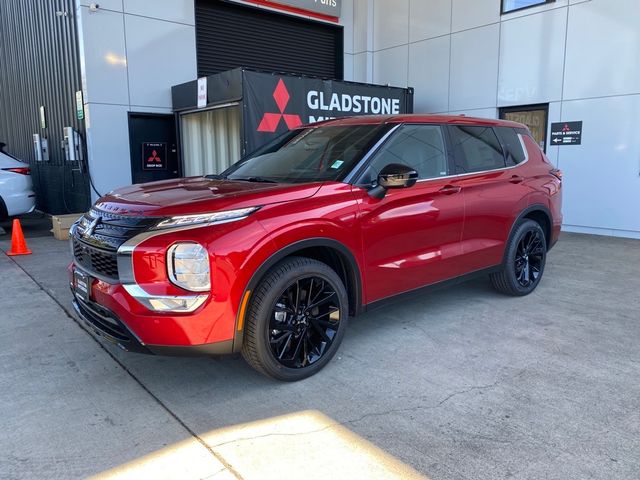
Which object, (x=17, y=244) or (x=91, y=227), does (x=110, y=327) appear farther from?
(x=17, y=244)

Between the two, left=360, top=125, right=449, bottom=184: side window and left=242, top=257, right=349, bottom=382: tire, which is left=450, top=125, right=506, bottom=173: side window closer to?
left=360, top=125, right=449, bottom=184: side window

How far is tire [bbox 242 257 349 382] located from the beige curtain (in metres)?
6.89

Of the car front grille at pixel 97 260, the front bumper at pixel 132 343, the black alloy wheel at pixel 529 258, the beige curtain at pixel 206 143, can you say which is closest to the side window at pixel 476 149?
the black alloy wheel at pixel 529 258

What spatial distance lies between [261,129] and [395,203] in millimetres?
4882

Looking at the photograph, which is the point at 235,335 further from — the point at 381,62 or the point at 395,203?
the point at 381,62

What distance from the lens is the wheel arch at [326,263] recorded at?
122 inches

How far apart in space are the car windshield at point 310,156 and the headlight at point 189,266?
42.8 inches

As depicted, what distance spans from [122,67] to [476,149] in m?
7.39

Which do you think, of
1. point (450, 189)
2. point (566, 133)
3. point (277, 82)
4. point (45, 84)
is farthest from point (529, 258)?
point (45, 84)

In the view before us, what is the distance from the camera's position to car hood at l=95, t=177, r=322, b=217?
307cm

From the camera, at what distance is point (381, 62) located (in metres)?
13.0

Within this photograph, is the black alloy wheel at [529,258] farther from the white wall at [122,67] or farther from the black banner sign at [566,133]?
the white wall at [122,67]

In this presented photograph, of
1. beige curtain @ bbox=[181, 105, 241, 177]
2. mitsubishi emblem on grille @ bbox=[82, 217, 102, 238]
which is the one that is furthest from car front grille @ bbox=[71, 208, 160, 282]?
beige curtain @ bbox=[181, 105, 241, 177]

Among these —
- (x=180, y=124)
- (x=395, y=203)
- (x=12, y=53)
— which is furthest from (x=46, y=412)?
(x=12, y=53)
